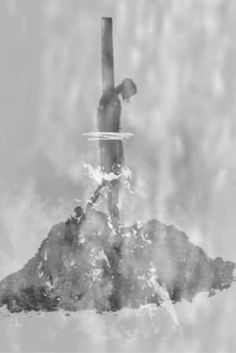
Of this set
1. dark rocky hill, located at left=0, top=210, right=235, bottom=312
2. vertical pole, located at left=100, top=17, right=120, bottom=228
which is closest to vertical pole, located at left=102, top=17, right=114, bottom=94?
vertical pole, located at left=100, top=17, right=120, bottom=228

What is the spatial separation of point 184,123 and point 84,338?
0.25m

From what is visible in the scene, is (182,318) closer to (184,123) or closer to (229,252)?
(229,252)

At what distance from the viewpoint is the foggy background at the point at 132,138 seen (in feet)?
2.13

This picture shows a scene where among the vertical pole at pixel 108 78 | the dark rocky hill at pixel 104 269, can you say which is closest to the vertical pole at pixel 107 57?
the vertical pole at pixel 108 78

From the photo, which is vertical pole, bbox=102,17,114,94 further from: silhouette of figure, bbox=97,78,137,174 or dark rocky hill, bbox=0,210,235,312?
dark rocky hill, bbox=0,210,235,312

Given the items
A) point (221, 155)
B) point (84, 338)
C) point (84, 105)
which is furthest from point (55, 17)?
point (84, 338)

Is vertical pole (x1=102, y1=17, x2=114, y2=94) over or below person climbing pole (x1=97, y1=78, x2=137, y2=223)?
over

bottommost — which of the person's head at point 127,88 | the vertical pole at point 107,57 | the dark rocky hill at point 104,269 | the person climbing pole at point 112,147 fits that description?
the dark rocky hill at point 104,269

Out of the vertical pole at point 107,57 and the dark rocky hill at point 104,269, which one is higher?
the vertical pole at point 107,57

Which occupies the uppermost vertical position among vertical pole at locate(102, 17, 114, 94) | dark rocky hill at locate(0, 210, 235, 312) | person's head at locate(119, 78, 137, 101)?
vertical pole at locate(102, 17, 114, 94)

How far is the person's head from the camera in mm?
657

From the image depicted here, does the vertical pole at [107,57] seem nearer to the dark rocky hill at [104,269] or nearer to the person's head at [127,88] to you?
the person's head at [127,88]

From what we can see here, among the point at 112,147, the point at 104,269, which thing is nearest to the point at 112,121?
the point at 112,147

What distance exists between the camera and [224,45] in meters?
0.67
